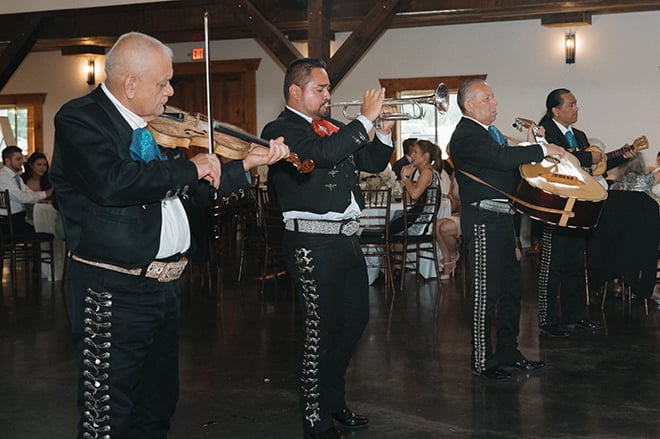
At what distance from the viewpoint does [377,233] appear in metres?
8.06

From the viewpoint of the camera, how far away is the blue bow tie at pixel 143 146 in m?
2.63

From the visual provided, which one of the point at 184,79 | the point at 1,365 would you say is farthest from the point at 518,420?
the point at 184,79

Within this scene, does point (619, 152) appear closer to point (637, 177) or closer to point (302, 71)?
point (637, 177)

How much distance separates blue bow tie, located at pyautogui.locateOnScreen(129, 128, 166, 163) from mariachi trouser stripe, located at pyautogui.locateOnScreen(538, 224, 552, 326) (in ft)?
12.2

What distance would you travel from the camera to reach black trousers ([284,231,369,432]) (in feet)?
11.9

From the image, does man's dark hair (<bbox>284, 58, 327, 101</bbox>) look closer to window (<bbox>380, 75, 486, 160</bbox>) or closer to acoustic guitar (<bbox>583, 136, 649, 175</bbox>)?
acoustic guitar (<bbox>583, 136, 649, 175</bbox>)

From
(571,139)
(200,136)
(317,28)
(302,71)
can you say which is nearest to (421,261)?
(317,28)

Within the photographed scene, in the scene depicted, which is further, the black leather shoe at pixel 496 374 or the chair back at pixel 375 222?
the chair back at pixel 375 222

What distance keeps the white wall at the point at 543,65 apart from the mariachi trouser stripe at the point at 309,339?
810cm

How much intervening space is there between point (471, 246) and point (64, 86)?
35.3 ft

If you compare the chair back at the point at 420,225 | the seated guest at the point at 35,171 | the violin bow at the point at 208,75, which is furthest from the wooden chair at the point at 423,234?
the violin bow at the point at 208,75

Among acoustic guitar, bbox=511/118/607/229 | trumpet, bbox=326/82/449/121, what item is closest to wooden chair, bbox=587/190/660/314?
acoustic guitar, bbox=511/118/607/229

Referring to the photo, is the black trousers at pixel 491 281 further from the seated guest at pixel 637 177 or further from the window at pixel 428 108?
the window at pixel 428 108

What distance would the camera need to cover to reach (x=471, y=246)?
4.73 metres
